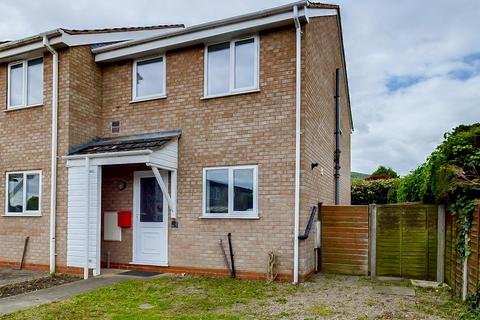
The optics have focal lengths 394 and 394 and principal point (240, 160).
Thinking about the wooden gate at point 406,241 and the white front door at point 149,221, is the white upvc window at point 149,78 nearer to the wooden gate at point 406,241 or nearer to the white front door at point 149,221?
the white front door at point 149,221

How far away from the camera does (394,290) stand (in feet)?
24.4

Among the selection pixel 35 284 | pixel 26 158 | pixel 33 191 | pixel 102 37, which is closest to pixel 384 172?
pixel 102 37

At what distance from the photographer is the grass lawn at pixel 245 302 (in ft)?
18.8

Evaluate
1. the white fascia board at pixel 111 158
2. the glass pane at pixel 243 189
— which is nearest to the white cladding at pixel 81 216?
the white fascia board at pixel 111 158

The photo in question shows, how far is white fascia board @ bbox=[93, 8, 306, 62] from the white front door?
9.86 ft

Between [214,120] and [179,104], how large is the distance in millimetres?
1053

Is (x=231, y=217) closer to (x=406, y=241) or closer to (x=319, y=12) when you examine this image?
(x=406, y=241)

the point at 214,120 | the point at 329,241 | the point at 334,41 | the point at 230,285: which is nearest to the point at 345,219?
the point at 329,241

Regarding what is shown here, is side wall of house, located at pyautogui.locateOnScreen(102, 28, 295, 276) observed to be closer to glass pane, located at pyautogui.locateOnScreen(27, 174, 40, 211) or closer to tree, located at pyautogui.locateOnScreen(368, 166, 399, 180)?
glass pane, located at pyautogui.locateOnScreen(27, 174, 40, 211)

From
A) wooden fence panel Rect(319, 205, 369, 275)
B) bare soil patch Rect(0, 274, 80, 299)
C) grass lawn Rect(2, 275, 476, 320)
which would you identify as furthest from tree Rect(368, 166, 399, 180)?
bare soil patch Rect(0, 274, 80, 299)

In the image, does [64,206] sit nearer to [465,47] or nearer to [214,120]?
[214,120]

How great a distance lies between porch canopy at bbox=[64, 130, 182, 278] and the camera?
886cm

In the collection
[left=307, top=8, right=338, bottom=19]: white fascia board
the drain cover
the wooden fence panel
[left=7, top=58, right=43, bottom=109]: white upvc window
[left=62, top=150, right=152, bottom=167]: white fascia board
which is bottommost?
the drain cover

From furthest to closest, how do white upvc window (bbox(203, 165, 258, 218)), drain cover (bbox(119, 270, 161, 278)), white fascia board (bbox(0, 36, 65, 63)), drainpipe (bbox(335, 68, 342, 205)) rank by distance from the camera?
drainpipe (bbox(335, 68, 342, 205)), white fascia board (bbox(0, 36, 65, 63)), drain cover (bbox(119, 270, 161, 278)), white upvc window (bbox(203, 165, 258, 218))
